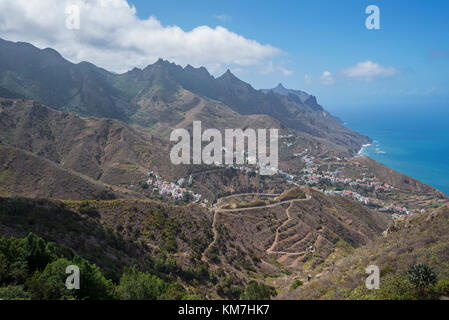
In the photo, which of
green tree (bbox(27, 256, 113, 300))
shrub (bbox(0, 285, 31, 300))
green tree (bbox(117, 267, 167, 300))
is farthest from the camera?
green tree (bbox(117, 267, 167, 300))

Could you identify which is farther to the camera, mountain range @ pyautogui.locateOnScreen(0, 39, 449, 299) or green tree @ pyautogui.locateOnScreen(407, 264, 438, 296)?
mountain range @ pyautogui.locateOnScreen(0, 39, 449, 299)

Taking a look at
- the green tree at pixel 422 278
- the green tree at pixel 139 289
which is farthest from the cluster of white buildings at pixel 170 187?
the green tree at pixel 422 278

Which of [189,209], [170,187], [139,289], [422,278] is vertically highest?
[170,187]

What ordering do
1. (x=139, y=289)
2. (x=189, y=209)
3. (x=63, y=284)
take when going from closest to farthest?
(x=63, y=284) < (x=139, y=289) < (x=189, y=209)

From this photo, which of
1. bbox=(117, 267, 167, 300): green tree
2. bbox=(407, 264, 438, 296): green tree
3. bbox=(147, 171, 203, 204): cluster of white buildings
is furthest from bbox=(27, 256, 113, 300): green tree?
bbox=(147, 171, 203, 204): cluster of white buildings

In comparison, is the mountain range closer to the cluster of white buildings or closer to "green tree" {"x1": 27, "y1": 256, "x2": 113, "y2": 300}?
the cluster of white buildings

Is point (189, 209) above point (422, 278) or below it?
above

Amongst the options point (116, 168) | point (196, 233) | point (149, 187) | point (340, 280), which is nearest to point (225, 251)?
point (196, 233)

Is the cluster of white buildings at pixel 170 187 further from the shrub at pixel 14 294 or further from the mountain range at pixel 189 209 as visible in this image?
the shrub at pixel 14 294

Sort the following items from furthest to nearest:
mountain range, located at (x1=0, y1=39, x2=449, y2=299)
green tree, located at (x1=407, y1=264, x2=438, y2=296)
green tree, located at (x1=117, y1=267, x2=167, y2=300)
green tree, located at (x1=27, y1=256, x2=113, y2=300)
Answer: mountain range, located at (x1=0, y1=39, x2=449, y2=299) < green tree, located at (x1=117, y1=267, x2=167, y2=300) < green tree, located at (x1=27, y1=256, x2=113, y2=300) < green tree, located at (x1=407, y1=264, x2=438, y2=296)

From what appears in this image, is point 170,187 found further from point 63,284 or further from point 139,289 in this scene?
point 63,284

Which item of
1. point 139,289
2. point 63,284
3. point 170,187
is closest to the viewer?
point 63,284


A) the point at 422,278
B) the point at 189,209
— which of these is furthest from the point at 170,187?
the point at 422,278
